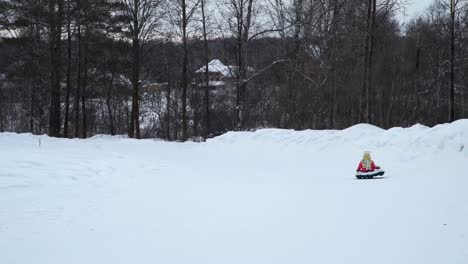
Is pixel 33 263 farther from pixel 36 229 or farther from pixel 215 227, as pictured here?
pixel 215 227

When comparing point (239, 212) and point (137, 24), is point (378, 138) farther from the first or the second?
point (137, 24)

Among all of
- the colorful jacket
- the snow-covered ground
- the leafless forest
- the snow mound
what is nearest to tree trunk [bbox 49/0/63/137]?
the leafless forest

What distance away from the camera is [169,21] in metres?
25.6

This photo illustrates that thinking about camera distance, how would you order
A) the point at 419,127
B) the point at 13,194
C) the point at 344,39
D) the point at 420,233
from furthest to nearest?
the point at 344,39 < the point at 419,127 < the point at 13,194 < the point at 420,233

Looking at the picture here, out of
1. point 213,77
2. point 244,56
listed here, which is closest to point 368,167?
point 244,56

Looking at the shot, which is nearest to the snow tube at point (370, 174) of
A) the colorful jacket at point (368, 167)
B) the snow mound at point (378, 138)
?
the colorful jacket at point (368, 167)

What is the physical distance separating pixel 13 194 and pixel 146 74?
85.9 ft

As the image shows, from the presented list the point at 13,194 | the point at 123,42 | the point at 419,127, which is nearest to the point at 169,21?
the point at 123,42

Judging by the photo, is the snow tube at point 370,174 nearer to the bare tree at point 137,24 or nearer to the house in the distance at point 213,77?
the bare tree at point 137,24

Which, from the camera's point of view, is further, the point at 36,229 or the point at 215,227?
the point at 215,227

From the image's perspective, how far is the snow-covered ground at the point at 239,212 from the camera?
163 inches

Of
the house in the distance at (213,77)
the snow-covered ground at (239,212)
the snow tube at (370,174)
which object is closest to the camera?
the snow-covered ground at (239,212)

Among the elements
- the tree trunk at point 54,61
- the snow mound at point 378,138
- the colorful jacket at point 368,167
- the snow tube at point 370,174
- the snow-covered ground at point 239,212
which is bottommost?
the snow-covered ground at point 239,212

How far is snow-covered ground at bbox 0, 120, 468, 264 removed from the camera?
163 inches
